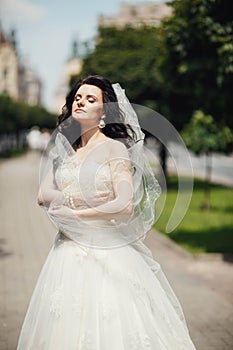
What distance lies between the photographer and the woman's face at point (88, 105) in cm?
380

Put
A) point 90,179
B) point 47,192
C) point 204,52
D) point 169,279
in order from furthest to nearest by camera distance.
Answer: point 204,52 → point 169,279 → point 47,192 → point 90,179

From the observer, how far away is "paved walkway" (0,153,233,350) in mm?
5492

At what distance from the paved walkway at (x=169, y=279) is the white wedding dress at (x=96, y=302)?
54.6 inches

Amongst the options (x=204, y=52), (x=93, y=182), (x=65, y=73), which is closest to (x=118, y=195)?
(x=93, y=182)

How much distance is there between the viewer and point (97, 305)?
364 cm

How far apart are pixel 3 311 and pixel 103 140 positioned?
297 cm

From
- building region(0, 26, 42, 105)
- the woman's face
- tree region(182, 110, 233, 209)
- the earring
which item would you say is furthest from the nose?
building region(0, 26, 42, 105)

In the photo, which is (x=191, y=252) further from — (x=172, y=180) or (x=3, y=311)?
(x=172, y=180)

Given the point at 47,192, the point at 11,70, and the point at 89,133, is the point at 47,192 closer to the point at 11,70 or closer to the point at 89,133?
the point at 89,133

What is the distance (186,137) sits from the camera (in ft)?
57.6

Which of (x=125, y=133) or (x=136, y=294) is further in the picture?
(x=125, y=133)

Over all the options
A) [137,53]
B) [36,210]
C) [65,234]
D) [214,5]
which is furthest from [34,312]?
[137,53]

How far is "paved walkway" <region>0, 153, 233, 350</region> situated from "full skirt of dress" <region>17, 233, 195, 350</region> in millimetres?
1376

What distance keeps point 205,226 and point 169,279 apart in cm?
514
